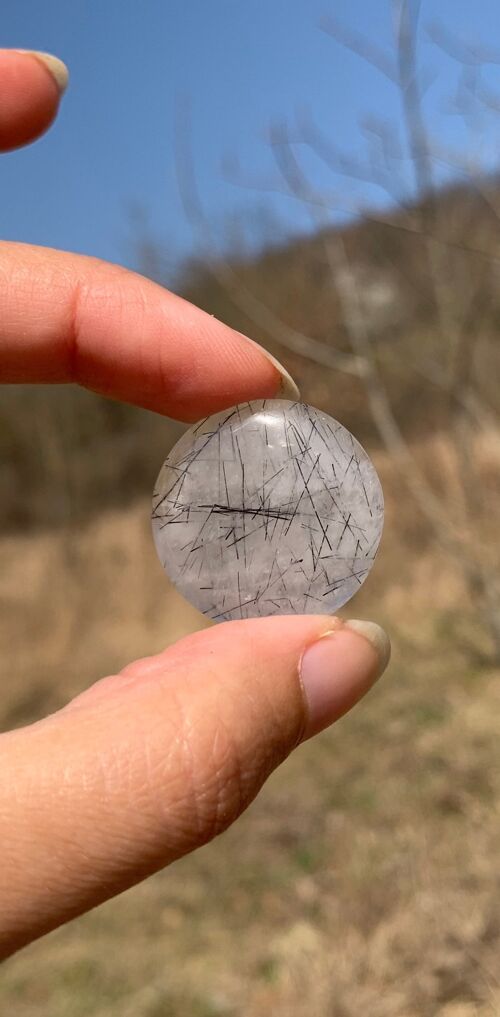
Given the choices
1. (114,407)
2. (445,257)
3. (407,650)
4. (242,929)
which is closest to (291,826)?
(242,929)

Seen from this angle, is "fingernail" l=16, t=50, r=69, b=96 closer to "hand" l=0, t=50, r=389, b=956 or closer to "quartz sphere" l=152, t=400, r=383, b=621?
"quartz sphere" l=152, t=400, r=383, b=621

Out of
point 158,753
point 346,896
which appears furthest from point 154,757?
point 346,896

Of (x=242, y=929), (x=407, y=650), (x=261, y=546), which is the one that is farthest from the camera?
(x=407, y=650)

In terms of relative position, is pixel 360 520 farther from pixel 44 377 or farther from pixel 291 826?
pixel 291 826

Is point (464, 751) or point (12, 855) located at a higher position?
point (12, 855)

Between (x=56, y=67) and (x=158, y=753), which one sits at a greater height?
(x=56, y=67)

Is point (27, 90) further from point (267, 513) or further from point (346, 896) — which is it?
point (346, 896)

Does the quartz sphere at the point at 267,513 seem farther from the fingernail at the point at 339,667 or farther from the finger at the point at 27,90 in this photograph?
the finger at the point at 27,90
